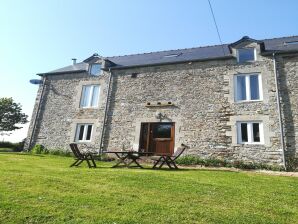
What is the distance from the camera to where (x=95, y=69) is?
54.2 feet

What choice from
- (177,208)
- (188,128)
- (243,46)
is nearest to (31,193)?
(177,208)

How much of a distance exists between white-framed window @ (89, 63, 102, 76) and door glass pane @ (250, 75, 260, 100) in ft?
29.7

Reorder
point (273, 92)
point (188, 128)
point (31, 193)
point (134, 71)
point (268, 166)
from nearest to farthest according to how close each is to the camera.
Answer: point (31, 193), point (268, 166), point (273, 92), point (188, 128), point (134, 71)

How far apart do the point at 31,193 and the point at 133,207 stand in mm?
1955

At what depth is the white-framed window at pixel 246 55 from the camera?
13.1 meters

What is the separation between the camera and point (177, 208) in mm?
4164

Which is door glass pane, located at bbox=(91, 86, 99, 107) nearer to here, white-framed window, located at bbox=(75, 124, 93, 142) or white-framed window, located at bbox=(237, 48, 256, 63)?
white-framed window, located at bbox=(75, 124, 93, 142)

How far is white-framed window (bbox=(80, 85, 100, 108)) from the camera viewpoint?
15703mm

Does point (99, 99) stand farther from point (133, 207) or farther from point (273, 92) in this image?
point (133, 207)

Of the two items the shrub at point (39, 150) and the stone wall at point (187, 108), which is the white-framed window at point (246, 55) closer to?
the stone wall at point (187, 108)

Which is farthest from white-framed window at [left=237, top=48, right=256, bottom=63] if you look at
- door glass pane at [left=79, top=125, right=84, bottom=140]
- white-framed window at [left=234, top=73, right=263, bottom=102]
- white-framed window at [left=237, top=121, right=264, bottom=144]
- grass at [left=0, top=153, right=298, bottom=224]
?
door glass pane at [left=79, top=125, right=84, bottom=140]

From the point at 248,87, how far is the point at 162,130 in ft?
16.0

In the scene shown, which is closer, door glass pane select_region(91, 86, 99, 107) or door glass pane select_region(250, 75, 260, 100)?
door glass pane select_region(250, 75, 260, 100)

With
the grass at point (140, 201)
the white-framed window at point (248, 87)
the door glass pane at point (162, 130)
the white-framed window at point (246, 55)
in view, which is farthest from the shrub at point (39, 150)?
the white-framed window at point (246, 55)
